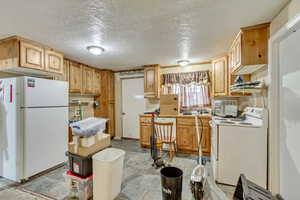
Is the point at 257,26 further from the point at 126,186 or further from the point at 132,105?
the point at 132,105

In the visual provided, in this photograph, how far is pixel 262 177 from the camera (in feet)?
6.17

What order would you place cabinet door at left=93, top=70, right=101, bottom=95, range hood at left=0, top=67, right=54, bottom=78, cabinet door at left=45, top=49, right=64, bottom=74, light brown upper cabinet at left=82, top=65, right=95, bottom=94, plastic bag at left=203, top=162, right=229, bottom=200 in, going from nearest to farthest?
plastic bag at left=203, top=162, right=229, bottom=200
range hood at left=0, top=67, right=54, bottom=78
cabinet door at left=45, top=49, right=64, bottom=74
light brown upper cabinet at left=82, top=65, right=95, bottom=94
cabinet door at left=93, top=70, right=101, bottom=95

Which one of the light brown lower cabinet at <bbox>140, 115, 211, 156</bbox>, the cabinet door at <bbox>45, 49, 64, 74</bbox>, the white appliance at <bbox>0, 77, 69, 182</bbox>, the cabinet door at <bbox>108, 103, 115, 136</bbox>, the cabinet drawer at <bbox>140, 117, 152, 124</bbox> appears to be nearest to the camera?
the white appliance at <bbox>0, 77, 69, 182</bbox>

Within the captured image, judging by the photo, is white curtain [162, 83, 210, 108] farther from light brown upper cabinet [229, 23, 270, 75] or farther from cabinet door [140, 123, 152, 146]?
light brown upper cabinet [229, 23, 270, 75]

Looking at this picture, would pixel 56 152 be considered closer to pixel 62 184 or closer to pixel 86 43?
pixel 62 184

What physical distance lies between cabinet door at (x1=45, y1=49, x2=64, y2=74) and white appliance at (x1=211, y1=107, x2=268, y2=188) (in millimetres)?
3177

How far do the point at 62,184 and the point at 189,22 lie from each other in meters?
2.99

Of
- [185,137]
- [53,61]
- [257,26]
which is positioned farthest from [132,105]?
[257,26]

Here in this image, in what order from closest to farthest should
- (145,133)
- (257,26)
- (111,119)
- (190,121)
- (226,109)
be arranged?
(257,26)
(226,109)
(190,121)
(145,133)
(111,119)

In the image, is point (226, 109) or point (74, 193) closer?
point (74, 193)

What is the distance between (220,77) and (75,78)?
3506mm

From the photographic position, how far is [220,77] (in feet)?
10.4

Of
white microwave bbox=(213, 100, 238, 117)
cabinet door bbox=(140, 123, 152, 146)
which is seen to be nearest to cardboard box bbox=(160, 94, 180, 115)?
cabinet door bbox=(140, 123, 152, 146)

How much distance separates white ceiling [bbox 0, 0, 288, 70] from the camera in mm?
1477
